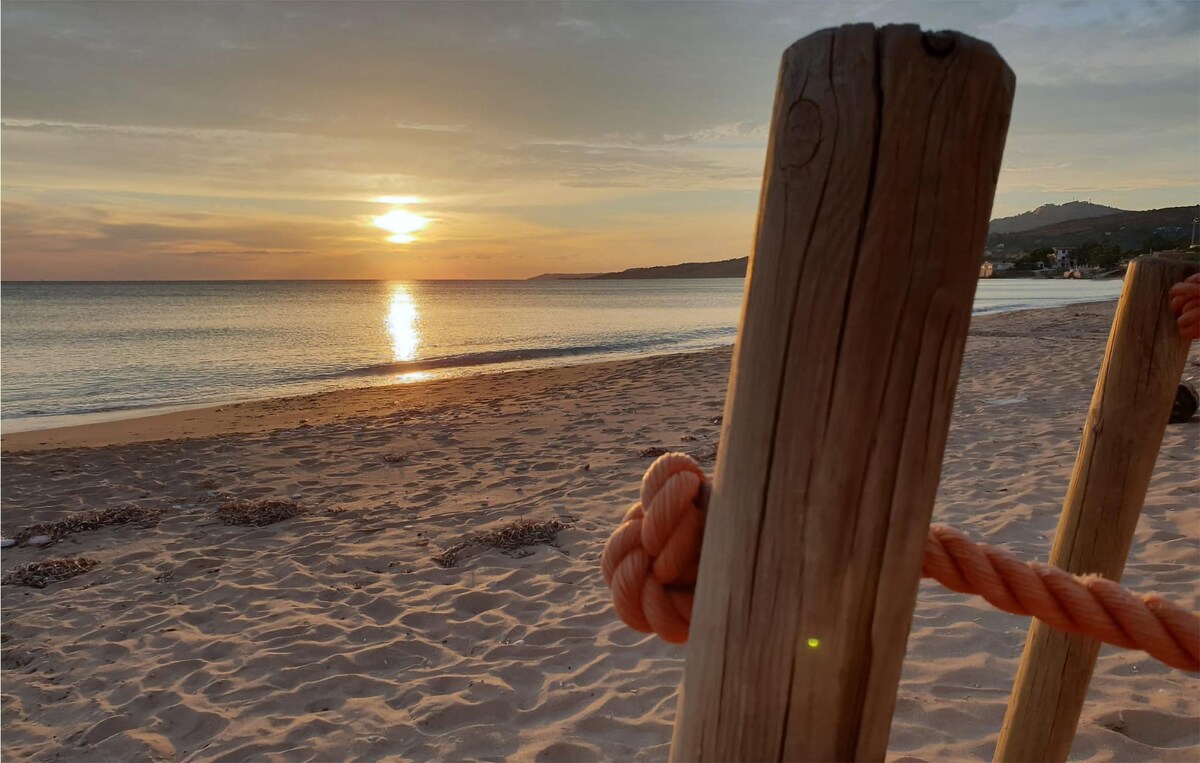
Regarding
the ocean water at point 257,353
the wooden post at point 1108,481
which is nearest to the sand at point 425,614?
the wooden post at point 1108,481

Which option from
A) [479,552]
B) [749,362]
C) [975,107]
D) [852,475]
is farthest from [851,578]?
[479,552]

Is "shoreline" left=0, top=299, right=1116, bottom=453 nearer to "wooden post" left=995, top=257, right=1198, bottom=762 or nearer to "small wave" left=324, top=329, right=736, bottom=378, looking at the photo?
"small wave" left=324, top=329, right=736, bottom=378

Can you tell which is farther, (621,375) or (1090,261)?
(1090,261)

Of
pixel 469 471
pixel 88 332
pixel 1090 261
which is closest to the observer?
pixel 469 471

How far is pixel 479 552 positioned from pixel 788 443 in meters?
5.15

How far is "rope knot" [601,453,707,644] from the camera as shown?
3.87 ft

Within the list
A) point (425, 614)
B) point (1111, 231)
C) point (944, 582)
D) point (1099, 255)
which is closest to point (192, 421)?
point (425, 614)

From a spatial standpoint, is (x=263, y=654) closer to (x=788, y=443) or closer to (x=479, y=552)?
(x=479, y=552)

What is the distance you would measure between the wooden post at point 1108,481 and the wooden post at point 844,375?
1.41 metres

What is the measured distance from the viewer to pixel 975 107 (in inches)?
36.7

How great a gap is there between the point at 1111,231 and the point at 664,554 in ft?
420

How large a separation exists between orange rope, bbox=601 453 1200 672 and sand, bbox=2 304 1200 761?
2.21m

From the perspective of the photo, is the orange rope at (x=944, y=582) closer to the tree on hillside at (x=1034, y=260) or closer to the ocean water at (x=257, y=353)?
the ocean water at (x=257, y=353)

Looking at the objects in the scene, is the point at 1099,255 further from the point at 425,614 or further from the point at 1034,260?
the point at 425,614
